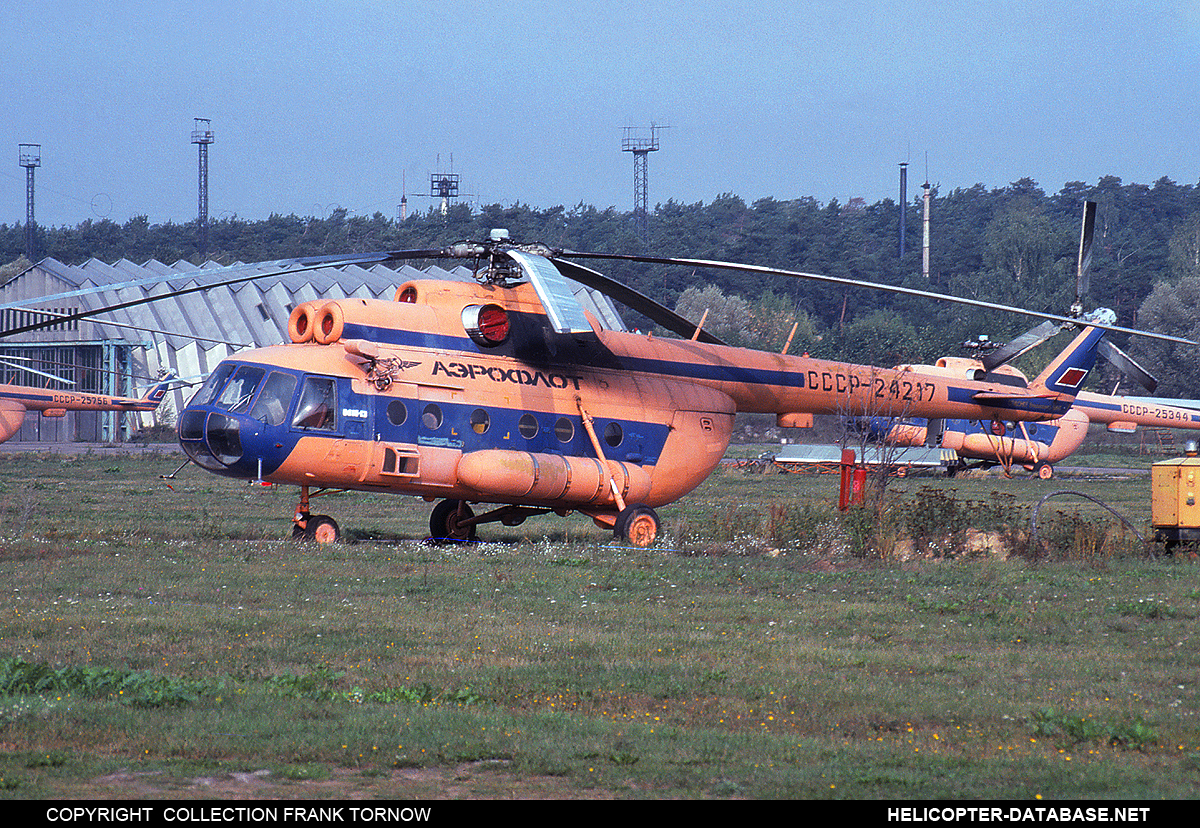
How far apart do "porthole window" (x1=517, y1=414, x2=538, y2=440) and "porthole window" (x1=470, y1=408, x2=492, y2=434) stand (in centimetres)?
56

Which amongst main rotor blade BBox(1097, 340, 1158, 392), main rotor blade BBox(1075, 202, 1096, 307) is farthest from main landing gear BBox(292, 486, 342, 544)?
main rotor blade BBox(1097, 340, 1158, 392)

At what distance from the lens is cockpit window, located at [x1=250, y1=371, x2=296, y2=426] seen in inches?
671

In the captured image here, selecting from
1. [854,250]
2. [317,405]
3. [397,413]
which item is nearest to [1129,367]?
[397,413]

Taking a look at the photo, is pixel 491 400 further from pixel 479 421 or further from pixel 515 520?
pixel 515 520

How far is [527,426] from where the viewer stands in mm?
18938

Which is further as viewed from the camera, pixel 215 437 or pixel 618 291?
pixel 618 291

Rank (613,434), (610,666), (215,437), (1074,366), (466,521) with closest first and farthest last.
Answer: (610,666) < (215,437) < (613,434) < (466,521) < (1074,366)

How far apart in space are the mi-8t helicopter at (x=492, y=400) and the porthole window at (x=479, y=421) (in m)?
0.02

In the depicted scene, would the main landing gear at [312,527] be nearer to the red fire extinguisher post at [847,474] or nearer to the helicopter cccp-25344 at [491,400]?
the helicopter cccp-25344 at [491,400]

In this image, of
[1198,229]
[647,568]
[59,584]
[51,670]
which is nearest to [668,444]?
[647,568]

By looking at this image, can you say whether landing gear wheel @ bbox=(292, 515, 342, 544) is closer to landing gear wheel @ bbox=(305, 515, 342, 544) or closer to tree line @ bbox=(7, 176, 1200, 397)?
landing gear wheel @ bbox=(305, 515, 342, 544)

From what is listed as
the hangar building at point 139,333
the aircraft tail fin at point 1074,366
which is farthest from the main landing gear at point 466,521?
the hangar building at point 139,333

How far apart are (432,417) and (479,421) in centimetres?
76
